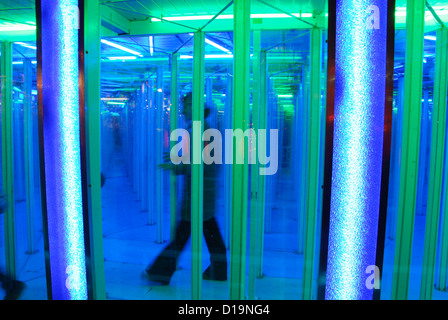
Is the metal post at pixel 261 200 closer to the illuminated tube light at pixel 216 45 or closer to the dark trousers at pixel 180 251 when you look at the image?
the dark trousers at pixel 180 251

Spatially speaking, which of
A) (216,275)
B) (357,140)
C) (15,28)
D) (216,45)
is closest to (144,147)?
(216,45)

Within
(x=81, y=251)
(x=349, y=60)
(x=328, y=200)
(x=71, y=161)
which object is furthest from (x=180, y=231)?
(x=349, y=60)

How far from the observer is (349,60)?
4.25 ft

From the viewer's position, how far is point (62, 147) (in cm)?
145

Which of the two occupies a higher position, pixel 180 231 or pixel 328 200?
pixel 328 200

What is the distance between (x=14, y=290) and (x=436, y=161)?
354 centimetres

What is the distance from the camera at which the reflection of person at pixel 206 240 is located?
2.40 m

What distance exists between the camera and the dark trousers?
244 cm

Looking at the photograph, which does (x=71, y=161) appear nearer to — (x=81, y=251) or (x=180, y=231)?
(x=81, y=251)

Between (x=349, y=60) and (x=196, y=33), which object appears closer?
(x=349, y=60)

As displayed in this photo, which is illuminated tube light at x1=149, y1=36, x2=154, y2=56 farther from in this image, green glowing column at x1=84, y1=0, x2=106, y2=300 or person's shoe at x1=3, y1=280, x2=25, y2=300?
person's shoe at x1=3, y1=280, x2=25, y2=300

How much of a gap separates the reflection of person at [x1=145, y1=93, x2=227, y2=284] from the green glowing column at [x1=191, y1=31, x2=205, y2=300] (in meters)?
0.30

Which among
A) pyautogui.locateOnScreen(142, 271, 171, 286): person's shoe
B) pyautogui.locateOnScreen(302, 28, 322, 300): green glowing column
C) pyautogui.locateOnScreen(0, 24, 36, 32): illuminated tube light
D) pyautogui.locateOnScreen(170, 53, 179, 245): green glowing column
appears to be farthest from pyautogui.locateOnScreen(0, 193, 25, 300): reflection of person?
pyautogui.locateOnScreen(302, 28, 322, 300): green glowing column

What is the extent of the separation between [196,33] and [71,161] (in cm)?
129
